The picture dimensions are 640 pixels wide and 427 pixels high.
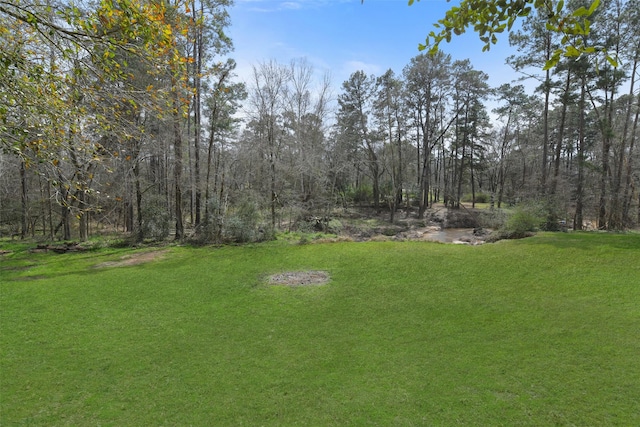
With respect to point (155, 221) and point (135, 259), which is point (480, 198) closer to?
point (155, 221)

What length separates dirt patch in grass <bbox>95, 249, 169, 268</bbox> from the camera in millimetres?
8197

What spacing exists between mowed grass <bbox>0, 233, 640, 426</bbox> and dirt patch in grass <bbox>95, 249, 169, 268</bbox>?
118 centimetres

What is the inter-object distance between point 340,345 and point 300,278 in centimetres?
281

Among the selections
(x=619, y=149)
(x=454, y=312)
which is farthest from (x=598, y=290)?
(x=619, y=149)

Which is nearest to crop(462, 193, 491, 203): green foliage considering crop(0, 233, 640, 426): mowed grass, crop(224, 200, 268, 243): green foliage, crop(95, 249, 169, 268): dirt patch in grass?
crop(0, 233, 640, 426): mowed grass

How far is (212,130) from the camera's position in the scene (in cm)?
1432

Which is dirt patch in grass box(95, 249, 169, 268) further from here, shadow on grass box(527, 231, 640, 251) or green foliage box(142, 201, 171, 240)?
shadow on grass box(527, 231, 640, 251)

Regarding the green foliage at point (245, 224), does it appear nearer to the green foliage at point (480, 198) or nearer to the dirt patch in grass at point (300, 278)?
the dirt patch in grass at point (300, 278)

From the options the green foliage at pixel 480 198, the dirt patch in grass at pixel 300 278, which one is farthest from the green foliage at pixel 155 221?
the green foliage at pixel 480 198

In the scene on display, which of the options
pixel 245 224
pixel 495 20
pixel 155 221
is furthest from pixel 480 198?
pixel 495 20

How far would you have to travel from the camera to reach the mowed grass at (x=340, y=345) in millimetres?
2893

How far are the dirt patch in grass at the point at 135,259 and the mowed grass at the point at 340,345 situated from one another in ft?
3.88

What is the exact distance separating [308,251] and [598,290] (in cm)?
614

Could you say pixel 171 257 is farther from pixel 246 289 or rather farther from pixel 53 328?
pixel 53 328
